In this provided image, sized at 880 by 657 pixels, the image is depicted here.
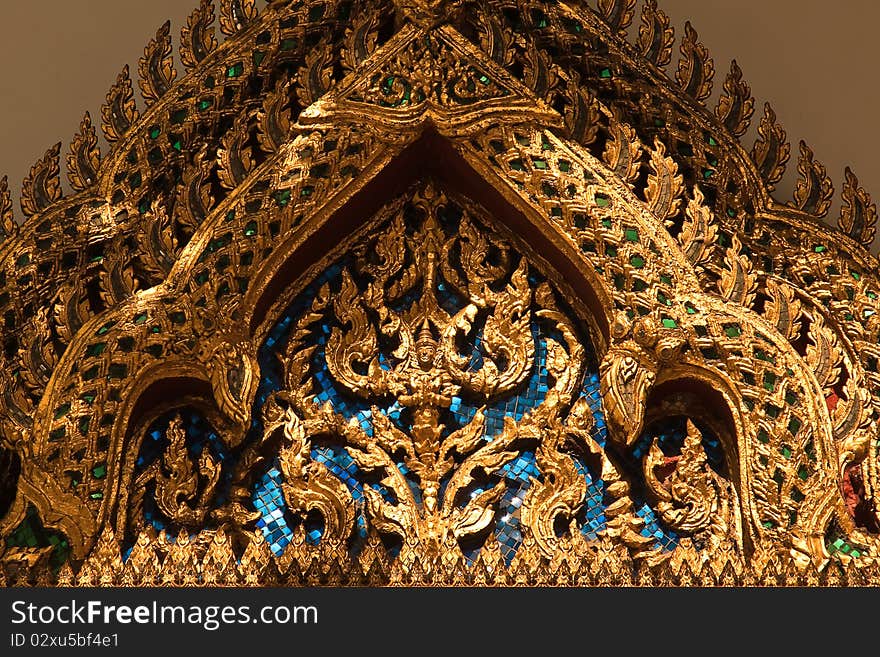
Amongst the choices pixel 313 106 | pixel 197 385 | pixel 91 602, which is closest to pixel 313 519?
pixel 197 385

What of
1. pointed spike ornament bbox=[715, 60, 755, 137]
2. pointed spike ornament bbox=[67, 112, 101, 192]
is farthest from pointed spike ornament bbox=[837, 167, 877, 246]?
pointed spike ornament bbox=[67, 112, 101, 192]

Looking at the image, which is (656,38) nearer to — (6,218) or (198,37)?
(198,37)

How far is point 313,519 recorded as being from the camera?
11.6 ft

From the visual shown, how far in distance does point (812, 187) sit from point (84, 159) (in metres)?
1.57

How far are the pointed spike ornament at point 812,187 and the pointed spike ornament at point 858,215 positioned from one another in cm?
4

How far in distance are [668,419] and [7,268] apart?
1.41 metres

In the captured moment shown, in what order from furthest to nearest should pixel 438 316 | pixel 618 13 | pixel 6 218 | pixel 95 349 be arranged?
1. pixel 618 13
2. pixel 438 316
3. pixel 6 218
4. pixel 95 349

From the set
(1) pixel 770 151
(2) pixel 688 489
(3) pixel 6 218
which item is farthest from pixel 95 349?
(1) pixel 770 151

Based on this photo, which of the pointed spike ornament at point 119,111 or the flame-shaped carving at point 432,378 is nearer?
the flame-shaped carving at point 432,378

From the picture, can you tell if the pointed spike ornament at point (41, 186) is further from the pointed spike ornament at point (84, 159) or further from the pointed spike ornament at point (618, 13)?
the pointed spike ornament at point (618, 13)

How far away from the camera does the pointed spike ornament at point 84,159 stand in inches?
147

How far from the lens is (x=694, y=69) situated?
3.84 meters

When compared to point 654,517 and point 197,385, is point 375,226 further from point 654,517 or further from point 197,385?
point 654,517

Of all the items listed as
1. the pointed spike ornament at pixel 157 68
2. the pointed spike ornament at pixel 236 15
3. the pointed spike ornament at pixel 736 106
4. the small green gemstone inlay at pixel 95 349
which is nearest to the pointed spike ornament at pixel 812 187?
the pointed spike ornament at pixel 736 106
